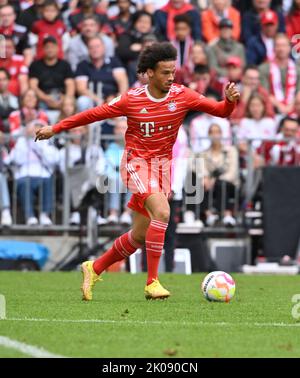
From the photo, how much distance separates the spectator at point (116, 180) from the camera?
61.1 feet

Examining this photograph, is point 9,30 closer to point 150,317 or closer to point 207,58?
point 207,58

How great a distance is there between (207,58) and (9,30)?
138 inches

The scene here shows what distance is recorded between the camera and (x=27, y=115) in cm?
1958

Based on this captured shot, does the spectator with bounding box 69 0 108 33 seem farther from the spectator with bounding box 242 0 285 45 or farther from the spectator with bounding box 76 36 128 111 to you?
the spectator with bounding box 242 0 285 45

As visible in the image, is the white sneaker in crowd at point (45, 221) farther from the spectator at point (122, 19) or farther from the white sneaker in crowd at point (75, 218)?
the spectator at point (122, 19)

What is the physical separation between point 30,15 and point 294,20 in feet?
15.7

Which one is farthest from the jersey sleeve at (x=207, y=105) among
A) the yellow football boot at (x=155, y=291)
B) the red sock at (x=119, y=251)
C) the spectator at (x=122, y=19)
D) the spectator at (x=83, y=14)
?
the spectator at (x=83, y=14)

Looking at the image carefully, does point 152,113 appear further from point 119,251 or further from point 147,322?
point 147,322

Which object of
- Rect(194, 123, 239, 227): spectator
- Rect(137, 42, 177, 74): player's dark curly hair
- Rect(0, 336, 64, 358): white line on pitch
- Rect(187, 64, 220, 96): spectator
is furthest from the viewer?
Rect(187, 64, 220, 96): spectator

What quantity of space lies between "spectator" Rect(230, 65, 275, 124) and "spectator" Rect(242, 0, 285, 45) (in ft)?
4.59

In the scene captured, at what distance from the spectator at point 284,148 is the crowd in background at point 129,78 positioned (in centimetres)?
2

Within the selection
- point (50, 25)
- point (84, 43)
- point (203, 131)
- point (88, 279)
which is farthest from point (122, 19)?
point (88, 279)

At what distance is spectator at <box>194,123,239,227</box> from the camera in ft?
61.5

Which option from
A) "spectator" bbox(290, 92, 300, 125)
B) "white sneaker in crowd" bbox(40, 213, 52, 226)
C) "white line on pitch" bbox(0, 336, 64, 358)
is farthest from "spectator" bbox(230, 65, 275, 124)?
"white line on pitch" bbox(0, 336, 64, 358)
